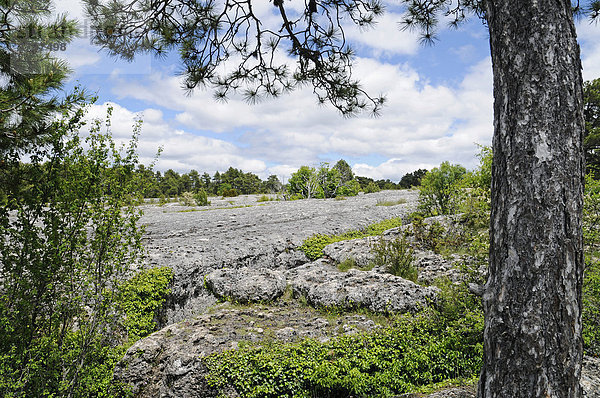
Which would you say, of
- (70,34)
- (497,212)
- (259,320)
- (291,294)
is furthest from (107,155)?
(497,212)

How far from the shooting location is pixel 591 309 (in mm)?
3904

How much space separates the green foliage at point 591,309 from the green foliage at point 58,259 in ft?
17.7

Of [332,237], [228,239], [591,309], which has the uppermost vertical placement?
[228,239]

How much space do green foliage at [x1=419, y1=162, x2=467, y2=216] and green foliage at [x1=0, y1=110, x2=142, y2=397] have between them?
8.19m

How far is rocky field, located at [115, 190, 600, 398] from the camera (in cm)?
398

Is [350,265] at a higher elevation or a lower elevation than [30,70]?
lower

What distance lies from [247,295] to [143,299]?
5.35ft

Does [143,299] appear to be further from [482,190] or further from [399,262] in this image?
[482,190]

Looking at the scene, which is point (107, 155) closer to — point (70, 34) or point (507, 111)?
point (70, 34)

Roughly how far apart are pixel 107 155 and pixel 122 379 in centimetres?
268

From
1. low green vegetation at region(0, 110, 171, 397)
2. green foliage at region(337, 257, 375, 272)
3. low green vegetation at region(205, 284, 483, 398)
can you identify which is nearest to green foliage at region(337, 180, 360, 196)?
green foliage at region(337, 257, 375, 272)

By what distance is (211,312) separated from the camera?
516 cm

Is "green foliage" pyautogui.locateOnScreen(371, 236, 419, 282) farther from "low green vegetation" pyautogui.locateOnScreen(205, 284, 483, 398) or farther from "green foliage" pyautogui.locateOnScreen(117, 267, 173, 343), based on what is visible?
"green foliage" pyautogui.locateOnScreen(117, 267, 173, 343)

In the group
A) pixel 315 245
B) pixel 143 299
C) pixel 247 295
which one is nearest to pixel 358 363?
pixel 247 295
